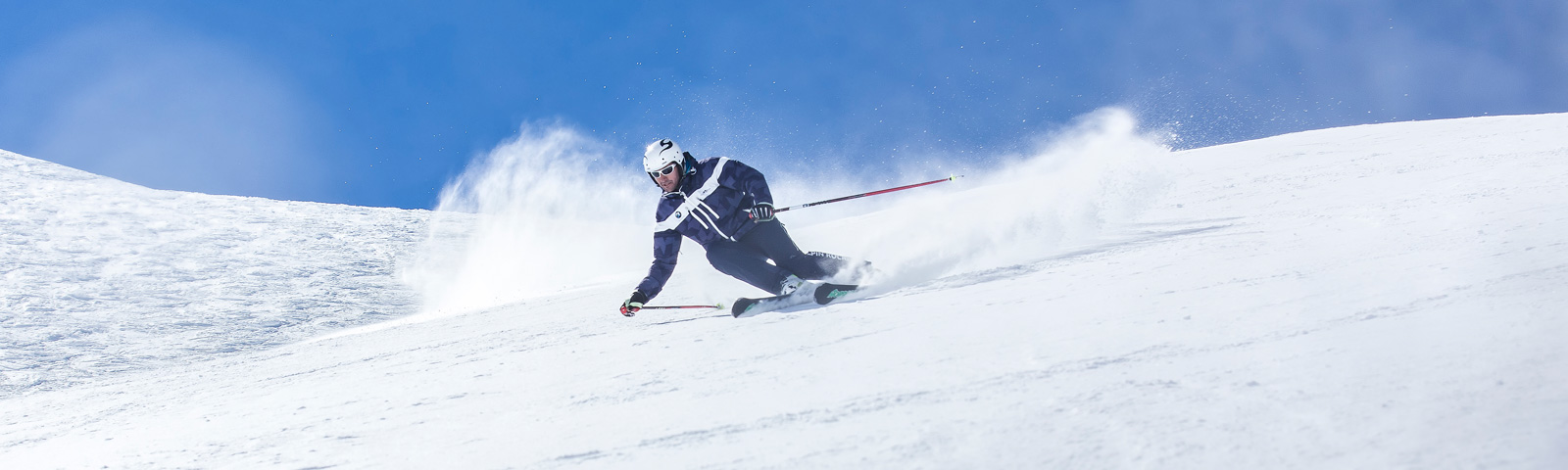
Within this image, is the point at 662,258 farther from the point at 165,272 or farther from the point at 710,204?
the point at 165,272

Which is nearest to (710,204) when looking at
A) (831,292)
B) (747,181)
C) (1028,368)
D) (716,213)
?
(716,213)

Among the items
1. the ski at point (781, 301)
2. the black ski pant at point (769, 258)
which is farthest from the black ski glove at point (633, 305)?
the ski at point (781, 301)

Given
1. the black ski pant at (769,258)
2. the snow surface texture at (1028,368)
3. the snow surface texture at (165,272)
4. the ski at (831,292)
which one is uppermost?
the snow surface texture at (165,272)

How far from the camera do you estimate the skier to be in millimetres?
4773

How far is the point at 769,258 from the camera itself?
16.4ft

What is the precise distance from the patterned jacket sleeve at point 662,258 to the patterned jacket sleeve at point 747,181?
449 mm

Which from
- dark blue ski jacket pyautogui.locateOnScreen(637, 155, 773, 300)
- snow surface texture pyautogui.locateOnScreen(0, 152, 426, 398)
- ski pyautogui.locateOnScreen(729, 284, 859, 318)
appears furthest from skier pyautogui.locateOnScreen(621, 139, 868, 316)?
snow surface texture pyautogui.locateOnScreen(0, 152, 426, 398)

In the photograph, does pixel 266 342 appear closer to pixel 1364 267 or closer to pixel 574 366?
pixel 574 366

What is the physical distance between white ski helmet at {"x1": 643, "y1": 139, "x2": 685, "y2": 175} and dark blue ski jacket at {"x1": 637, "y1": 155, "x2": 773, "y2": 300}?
0.07 m

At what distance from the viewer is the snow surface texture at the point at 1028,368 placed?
70.6 inches

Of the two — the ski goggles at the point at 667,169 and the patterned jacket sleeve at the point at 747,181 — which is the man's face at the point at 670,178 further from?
the patterned jacket sleeve at the point at 747,181

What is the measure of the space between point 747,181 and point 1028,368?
2702 mm

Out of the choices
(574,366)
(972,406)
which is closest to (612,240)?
(574,366)

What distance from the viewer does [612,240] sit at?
517 inches
